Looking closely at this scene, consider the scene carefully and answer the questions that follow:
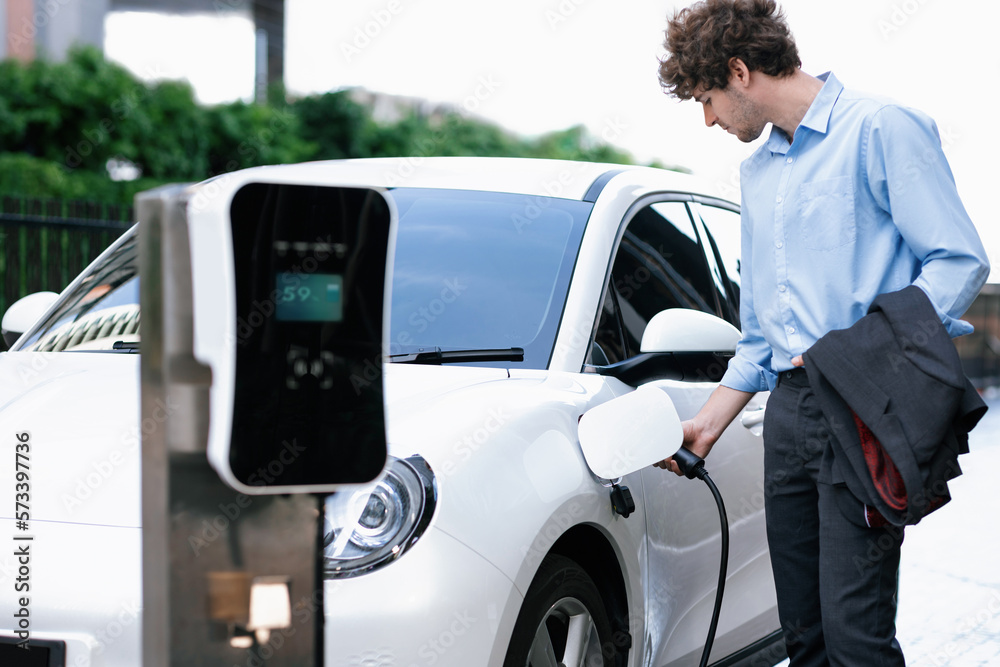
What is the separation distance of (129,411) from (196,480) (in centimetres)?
115

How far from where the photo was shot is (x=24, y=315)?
3.77m

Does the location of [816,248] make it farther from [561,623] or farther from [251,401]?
[251,401]

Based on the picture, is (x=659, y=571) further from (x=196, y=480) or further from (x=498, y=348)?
(x=196, y=480)

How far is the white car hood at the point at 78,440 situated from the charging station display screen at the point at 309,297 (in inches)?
29.6

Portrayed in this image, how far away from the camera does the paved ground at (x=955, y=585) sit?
15.7 ft

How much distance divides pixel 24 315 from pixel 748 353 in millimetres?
2416

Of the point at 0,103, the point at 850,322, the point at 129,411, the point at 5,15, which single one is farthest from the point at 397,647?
the point at 5,15

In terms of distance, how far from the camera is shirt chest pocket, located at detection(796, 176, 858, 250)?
2.53 m

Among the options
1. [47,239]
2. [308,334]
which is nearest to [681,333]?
[308,334]
